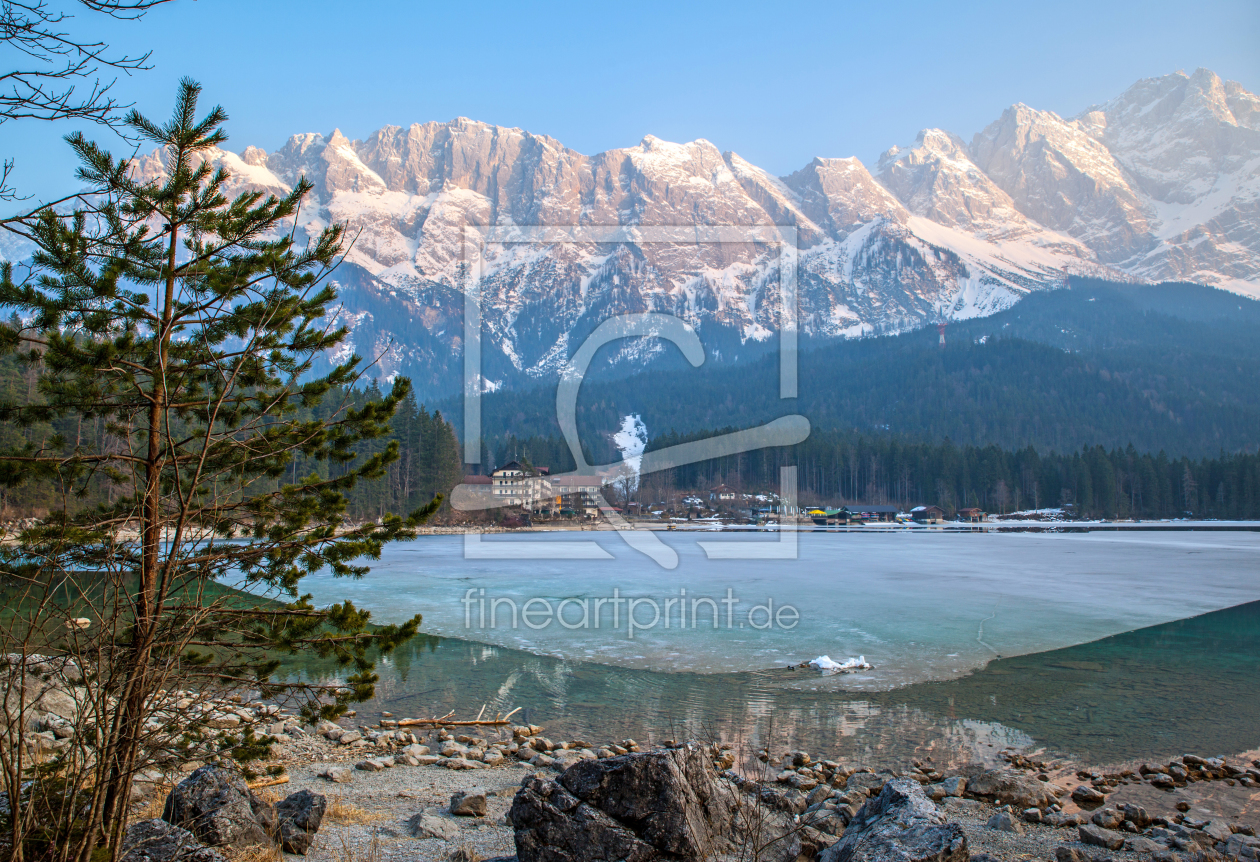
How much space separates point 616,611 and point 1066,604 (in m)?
14.8

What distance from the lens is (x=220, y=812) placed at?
5.29 m

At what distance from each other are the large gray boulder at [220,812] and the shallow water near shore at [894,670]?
207 inches

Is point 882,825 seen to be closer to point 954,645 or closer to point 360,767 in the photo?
point 360,767

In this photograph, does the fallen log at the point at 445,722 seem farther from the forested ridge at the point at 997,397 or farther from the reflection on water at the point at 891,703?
the forested ridge at the point at 997,397

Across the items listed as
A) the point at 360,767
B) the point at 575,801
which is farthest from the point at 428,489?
the point at 575,801

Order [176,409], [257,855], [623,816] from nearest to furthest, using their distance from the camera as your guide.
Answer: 1. [623,816]
2. [257,855]
3. [176,409]

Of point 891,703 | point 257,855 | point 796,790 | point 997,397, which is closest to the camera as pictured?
point 257,855

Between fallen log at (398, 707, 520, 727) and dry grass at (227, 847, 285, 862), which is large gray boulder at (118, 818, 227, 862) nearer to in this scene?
dry grass at (227, 847, 285, 862)

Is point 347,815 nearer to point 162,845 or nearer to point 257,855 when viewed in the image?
point 257,855

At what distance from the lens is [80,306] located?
5590 mm

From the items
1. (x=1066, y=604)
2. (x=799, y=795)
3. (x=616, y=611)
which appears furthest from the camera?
(x=1066, y=604)

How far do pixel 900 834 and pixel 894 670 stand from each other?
34.6 ft

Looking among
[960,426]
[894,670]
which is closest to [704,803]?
[894,670]

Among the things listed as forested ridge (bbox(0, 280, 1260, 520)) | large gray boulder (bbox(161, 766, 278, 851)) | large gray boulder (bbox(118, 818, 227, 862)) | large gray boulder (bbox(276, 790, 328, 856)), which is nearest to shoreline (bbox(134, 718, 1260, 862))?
large gray boulder (bbox(276, 790, 328, 856))
